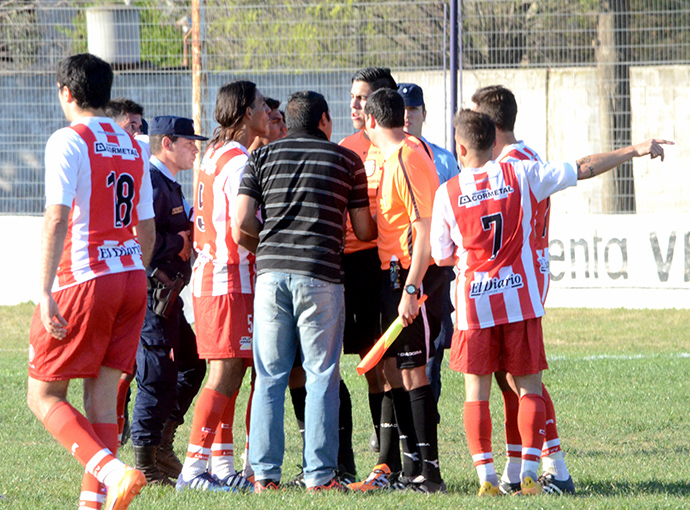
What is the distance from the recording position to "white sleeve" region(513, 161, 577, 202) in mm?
4984

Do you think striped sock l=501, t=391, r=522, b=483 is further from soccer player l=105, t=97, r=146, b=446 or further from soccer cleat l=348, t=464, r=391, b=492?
soccer player l=105, t=97, r=146, b=446

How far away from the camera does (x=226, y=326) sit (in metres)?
5.24

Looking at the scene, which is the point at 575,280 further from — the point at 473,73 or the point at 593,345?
the point at 473,73

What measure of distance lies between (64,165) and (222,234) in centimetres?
133

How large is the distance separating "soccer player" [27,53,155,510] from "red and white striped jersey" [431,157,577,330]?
167cm

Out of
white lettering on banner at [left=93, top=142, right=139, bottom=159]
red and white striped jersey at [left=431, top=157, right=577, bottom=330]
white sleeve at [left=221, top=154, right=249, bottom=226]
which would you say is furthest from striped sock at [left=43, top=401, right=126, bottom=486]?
red and white striped jersey at [left=431, top=157, right=577, bottom=330]

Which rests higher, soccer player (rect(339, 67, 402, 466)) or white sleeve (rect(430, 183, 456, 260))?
white sleeve (rect(430, 183, 456, 260))

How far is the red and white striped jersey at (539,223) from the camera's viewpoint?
5.23m

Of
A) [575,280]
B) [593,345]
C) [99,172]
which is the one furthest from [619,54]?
[99,172]

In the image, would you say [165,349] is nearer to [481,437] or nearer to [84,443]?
[84,443]

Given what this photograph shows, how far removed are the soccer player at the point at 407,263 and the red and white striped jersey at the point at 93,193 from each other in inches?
58.1

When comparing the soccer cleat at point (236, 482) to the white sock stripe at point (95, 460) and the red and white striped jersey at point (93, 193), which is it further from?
the red and white striped jersey at point (93, 193)

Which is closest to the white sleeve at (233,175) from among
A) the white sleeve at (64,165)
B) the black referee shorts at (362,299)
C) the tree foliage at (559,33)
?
the black referee shorts at (362,299)

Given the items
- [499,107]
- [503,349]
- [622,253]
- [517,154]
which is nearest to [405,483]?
[503,349]
